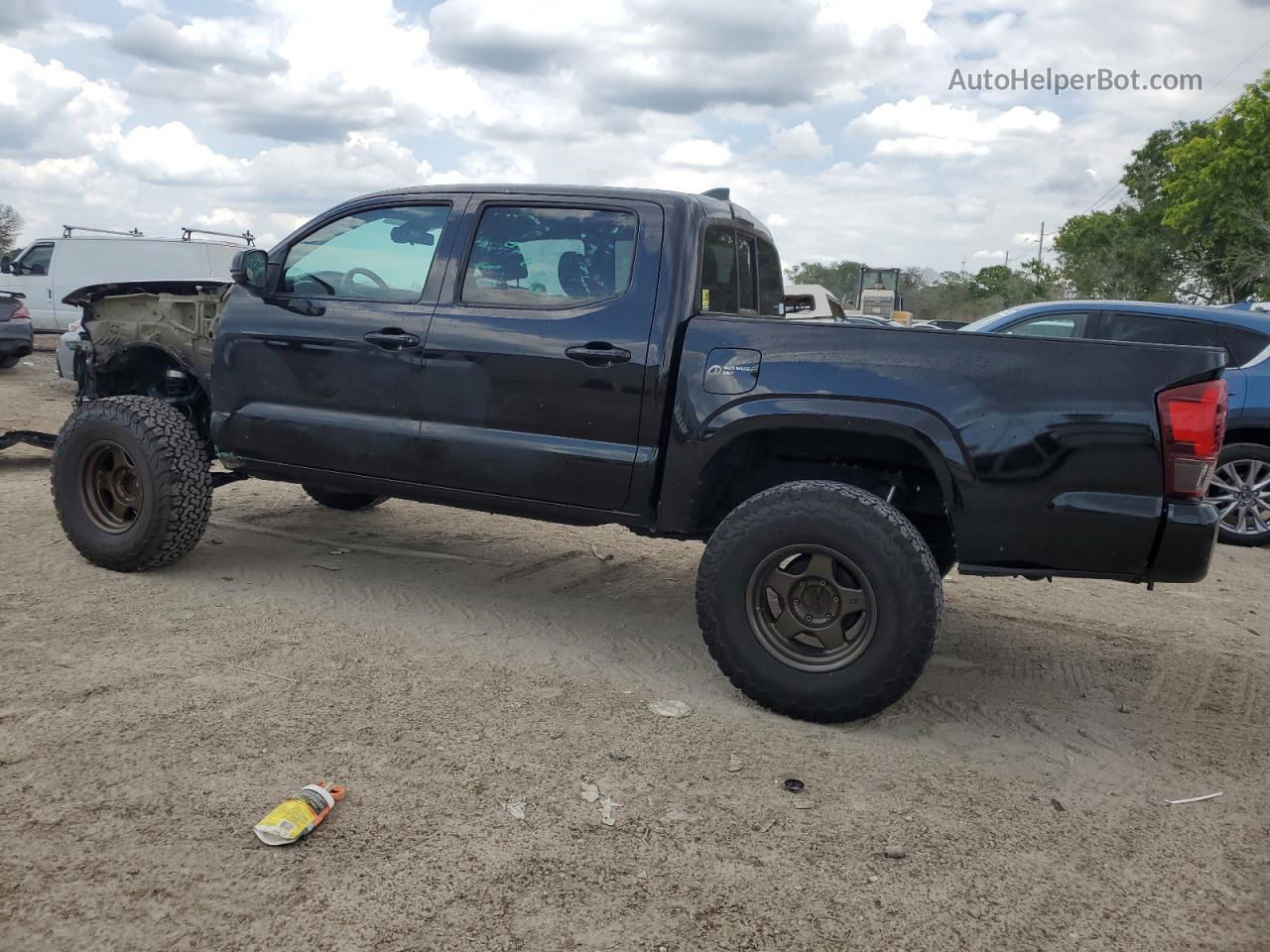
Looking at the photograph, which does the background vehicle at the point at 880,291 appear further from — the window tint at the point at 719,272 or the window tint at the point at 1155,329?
the window tint at the point at 719,272

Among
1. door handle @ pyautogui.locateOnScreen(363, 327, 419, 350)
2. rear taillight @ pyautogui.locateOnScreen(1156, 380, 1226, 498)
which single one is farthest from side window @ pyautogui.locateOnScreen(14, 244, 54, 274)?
rear taillight @ pyautogui.locateOnScreen(1156, 380, 1226, 498)

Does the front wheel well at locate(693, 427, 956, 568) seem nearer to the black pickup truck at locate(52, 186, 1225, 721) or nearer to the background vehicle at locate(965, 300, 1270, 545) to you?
the black pickup truck at locate(52, 186, 1225, 721)

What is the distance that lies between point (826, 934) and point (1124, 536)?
170 cm

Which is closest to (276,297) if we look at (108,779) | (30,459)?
(108,779)

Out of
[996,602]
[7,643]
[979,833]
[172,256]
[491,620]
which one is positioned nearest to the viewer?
[979,833]

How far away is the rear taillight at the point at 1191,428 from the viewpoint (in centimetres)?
327

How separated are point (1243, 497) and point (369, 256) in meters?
6.04

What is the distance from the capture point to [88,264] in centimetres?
1666

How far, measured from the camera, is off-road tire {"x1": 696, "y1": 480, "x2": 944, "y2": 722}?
136 inches

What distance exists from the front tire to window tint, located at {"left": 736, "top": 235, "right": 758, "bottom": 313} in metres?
4.09

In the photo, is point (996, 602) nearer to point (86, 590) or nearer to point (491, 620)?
point (491, 620)

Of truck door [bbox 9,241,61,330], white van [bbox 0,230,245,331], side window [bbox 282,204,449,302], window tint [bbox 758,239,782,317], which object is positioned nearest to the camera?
side window [bbox 282,204,449,302]

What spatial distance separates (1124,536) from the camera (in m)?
3.38

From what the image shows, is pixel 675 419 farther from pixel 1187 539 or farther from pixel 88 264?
pixel 88 264
